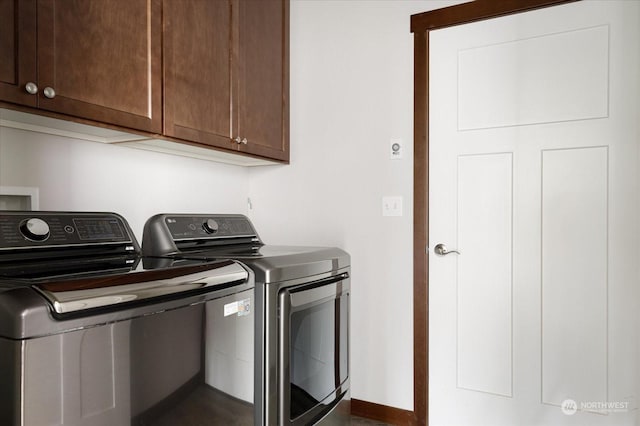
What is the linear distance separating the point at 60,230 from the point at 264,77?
4.40 feet

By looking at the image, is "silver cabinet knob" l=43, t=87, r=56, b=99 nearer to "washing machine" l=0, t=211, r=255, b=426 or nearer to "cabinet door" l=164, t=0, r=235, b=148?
"washing machine" l=0, t=211, r=255, b=426

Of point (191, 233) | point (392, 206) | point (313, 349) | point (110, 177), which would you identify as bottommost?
point (313, 349)

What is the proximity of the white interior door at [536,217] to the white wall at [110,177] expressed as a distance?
3.92 ft

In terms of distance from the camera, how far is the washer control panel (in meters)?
1.20

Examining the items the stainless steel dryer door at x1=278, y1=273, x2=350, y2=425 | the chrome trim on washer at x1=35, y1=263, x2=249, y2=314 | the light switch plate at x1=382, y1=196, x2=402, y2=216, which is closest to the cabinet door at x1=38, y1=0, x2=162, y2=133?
the chrome trim on washer at x1=35, y1=263, x2=249, y2=314

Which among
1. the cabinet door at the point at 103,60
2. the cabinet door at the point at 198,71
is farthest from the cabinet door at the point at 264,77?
the cabinet door at the point at 103,60

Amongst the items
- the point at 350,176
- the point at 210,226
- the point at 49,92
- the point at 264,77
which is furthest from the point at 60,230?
the point at 350,176

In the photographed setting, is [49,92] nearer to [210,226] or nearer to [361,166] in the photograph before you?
[210,226]

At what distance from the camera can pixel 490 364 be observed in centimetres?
207

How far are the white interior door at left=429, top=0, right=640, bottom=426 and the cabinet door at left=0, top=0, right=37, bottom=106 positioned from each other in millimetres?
1670

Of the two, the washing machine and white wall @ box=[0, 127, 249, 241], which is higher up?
white wall @ box=[0, 127, 249, 241]

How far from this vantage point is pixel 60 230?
52.1 inches

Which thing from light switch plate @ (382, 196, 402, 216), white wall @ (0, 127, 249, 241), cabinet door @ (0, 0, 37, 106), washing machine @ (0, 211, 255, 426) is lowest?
washing machine @ (0, 211, 255, 426)

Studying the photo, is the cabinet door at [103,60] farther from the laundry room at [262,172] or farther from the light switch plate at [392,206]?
the light switch plate at [392,206]
